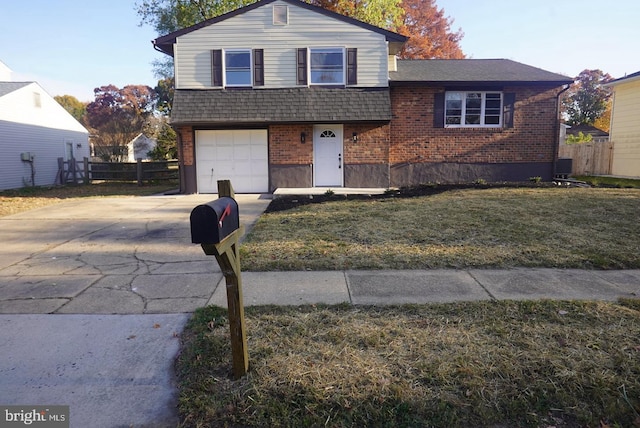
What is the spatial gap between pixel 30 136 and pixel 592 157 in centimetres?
2954

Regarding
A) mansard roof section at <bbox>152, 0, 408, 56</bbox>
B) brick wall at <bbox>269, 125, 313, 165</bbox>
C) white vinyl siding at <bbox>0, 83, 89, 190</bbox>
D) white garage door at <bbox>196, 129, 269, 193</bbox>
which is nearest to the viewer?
mansard roof section at <bbox>152, 0, 408, 56</bbox>

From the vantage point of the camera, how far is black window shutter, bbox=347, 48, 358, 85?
49.4ft

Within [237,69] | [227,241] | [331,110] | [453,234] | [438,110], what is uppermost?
[237,69]

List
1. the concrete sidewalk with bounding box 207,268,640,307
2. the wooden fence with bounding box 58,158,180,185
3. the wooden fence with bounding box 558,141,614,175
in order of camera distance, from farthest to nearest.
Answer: the wooden fence with bounding box 558,141,614,175
the wooden fence with bounding box 58,158,180,185
the concrete sidewalk with bounding box 207,268,640,307

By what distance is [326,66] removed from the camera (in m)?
15.3

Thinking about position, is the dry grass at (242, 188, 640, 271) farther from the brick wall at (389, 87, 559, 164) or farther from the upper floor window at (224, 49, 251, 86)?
the upper floor window at (224, 49, 251, 86)

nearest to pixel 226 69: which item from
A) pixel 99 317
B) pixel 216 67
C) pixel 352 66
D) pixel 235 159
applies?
pixel 216 67

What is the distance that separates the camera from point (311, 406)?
2652 mm

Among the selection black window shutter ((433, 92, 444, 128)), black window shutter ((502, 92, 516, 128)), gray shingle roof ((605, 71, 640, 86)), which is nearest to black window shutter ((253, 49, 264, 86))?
black window shutter ((433, 92, 444, 128))

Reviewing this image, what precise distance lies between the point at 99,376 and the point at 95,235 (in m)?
5.73

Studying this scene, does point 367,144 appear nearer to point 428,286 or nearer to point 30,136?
point 428,286

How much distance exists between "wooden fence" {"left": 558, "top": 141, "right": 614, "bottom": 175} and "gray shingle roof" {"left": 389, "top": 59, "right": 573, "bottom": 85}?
7918 millimetres

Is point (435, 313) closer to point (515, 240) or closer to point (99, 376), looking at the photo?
point (99, 376)

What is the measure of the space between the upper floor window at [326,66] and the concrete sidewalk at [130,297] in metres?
9.43
